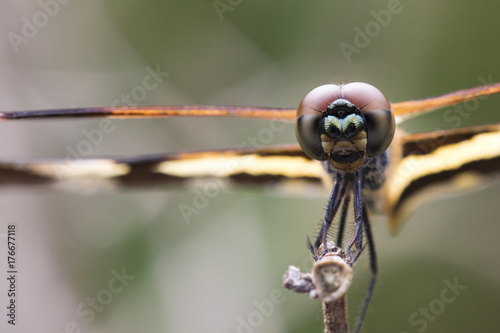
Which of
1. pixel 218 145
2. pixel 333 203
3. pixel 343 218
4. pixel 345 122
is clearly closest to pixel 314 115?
pixel 345 122

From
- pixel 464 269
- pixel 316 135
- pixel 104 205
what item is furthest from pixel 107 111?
pixel 464 269

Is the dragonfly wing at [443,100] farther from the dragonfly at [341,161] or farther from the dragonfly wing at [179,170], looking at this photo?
the dragonfly wing at [179,170]

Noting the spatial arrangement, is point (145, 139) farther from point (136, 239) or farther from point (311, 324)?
point (311, 324)

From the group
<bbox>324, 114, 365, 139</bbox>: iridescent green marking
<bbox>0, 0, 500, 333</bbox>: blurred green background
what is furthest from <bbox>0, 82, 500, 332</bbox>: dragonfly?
<bbox>0, 0, 500, 333</bbox>: blurred green background

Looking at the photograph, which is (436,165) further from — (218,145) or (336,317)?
(218,145)

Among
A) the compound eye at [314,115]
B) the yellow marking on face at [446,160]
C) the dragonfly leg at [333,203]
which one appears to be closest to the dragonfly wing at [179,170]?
the yellow marking on face at [446,160]

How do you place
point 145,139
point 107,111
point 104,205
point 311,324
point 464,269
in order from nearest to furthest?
point 107,111 < point 311,324 < point 464,269 < point 104,205 < point 145,139

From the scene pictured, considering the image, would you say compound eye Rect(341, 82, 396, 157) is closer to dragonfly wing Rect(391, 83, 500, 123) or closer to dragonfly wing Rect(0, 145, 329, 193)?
dragonfly wing Rect(391, 83, 500, 123)

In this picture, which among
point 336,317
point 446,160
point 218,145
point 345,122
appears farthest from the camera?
point 218,145
